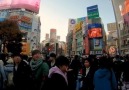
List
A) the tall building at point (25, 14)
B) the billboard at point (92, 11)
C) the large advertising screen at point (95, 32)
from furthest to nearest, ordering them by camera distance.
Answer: the tall building at point (25, 14) < the large advertising screen at point (95, 32) < the billboard at point (92, 11)

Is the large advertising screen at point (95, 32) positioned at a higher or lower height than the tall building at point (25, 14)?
lower

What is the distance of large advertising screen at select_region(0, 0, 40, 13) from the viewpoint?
84.5 meters

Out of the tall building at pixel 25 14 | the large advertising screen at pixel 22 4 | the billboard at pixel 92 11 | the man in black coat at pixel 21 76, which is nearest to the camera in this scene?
the man in black coat at pixel 21 76

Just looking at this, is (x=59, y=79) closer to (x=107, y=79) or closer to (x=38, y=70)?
(x=107, y=79)

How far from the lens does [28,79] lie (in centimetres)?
529

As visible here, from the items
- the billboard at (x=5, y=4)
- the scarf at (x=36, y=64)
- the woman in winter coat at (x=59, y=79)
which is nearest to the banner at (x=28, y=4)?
the billboard at (x=5, y=4)

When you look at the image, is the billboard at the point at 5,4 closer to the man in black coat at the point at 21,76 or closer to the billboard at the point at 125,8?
the billboard at the point at 125,8

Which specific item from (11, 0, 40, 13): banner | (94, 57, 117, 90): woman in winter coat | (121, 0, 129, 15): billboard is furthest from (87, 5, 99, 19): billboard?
(94, 57, 117, 90): woman in winter coat

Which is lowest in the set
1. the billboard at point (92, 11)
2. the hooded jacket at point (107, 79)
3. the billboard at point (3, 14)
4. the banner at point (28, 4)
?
the hooded jacket at point (107, 79)

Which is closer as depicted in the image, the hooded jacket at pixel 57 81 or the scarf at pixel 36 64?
the hooded jacket at pixel 57 81

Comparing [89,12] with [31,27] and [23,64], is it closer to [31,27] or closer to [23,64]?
[31,27]

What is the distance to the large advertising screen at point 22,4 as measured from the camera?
8450 centimetres

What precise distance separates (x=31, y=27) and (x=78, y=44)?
23.0m

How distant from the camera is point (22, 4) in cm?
8438
